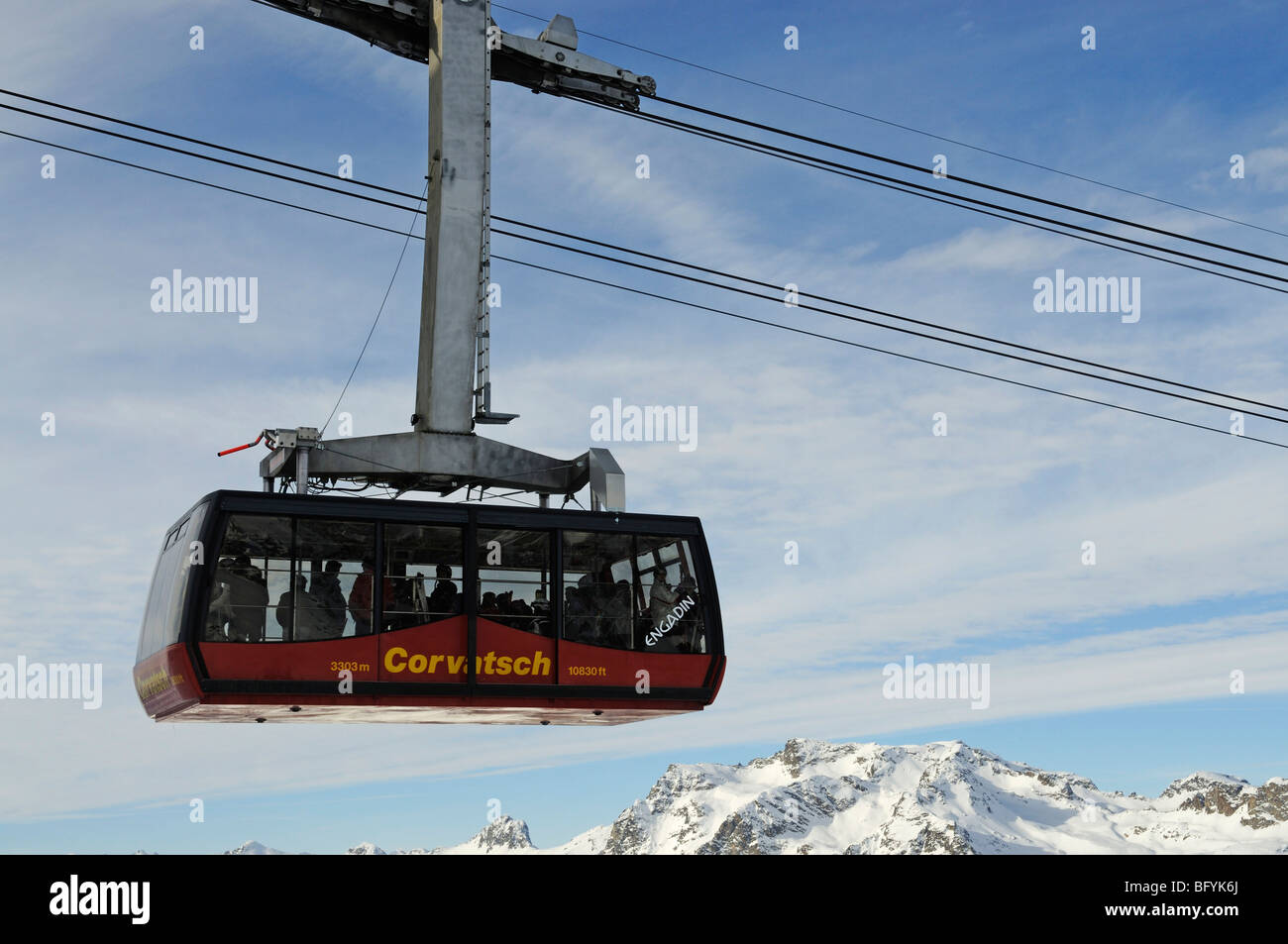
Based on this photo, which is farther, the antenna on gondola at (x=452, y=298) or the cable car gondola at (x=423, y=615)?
the antenna on gondola at (x=452, y=298)

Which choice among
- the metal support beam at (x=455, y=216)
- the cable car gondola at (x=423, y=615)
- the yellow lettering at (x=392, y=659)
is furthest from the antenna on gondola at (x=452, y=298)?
the yellow lettering at (x=392, y=659)

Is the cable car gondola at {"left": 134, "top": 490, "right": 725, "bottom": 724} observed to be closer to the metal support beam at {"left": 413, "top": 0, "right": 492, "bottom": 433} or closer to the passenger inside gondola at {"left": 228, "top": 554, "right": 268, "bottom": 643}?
the passenger inside gondola at {"left": 228, "top": 554, "right": 268, "bottom": 643}

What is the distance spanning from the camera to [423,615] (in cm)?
1959

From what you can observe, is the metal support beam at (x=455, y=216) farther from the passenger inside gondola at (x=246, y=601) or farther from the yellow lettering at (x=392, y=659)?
the passenger inside gondola at (x=246, y=601)

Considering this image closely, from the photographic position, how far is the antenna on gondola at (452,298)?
22.1m

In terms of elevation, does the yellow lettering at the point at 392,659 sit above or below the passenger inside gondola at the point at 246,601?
below

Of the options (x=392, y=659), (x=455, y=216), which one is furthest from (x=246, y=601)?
(x=455, y=216)

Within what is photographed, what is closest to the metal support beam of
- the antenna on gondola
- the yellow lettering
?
the antenna on gondola

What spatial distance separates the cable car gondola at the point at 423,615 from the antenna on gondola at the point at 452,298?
183 cm

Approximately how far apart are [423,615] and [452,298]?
19.3 feet

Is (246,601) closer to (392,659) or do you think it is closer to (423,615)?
(392,659)

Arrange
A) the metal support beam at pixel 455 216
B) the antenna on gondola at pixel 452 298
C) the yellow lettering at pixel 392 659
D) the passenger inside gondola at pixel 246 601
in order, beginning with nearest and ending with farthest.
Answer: the passenger inside gondola at pixel 246 601
the yellow lettering at pixel 392 659
the antenna on gondola at pixel 452 298
the metal support beam at pixel 455 216

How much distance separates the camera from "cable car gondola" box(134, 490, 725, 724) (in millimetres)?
18672

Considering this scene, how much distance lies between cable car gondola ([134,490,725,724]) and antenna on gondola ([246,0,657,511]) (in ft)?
6.00
